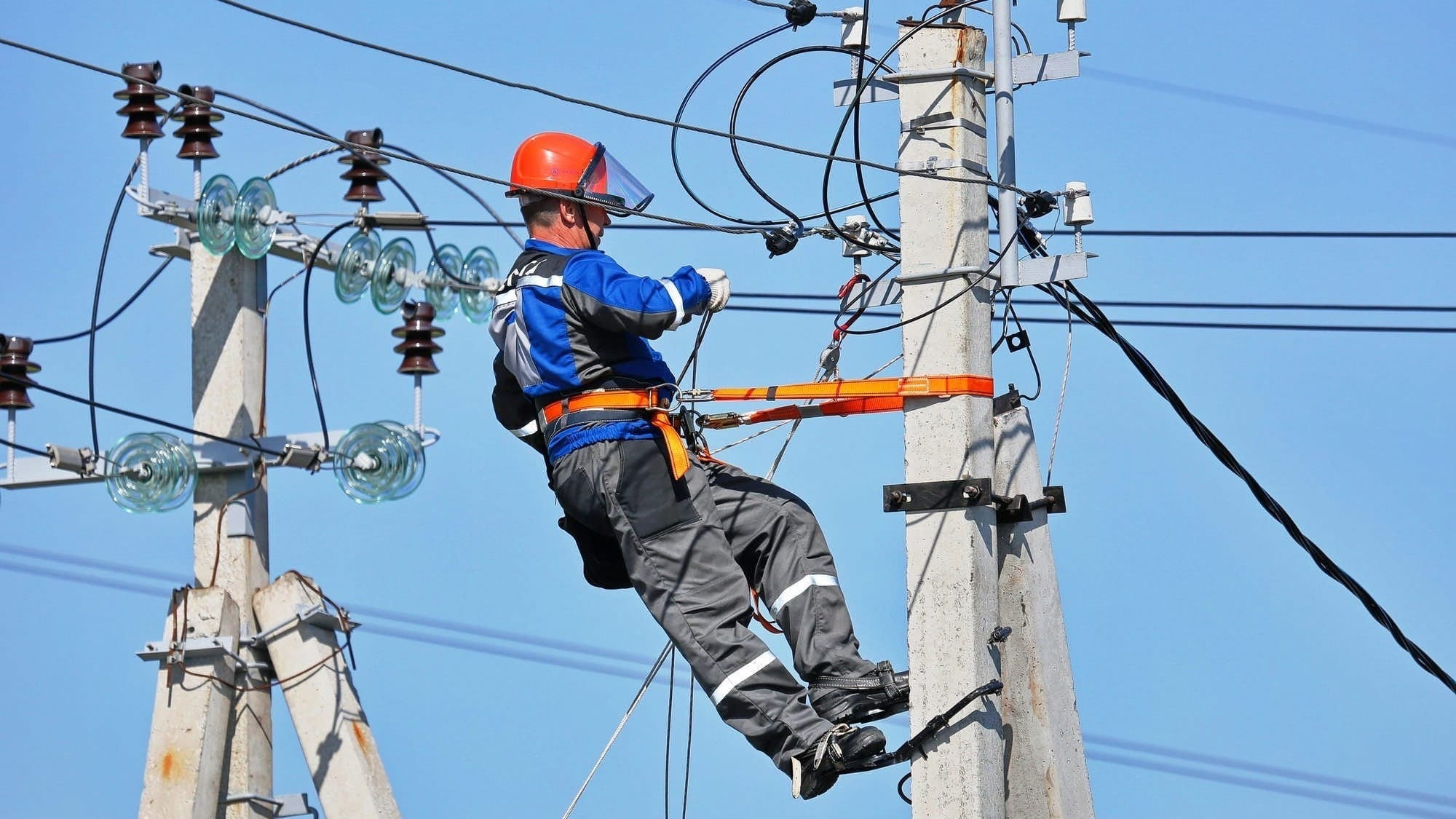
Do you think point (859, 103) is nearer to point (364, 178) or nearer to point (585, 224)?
point (585, 224)

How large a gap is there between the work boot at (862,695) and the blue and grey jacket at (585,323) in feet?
3.10

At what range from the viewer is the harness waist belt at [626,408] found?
6.49m

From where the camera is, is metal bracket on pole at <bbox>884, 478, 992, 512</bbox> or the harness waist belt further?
the harness waist belt

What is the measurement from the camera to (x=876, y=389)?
635cm

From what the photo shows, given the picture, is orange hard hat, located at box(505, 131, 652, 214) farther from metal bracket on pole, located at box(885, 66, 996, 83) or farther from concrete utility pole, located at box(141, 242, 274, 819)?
concrete utility pole, located at box(141, 242, 274, 819)

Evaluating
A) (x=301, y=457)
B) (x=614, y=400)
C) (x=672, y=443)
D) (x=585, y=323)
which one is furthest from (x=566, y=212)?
(x=301, y=457)

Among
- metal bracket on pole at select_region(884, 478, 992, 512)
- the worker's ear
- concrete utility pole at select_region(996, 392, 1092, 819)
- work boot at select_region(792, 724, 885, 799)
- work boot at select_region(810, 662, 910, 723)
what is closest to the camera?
work boot at select_region(792, 724, 885, 799)

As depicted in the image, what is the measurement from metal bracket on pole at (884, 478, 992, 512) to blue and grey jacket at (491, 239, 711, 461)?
2.65ft

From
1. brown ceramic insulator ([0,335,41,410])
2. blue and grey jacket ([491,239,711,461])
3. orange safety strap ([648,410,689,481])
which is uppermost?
brown ceramic insulator ([0,335,41,410])

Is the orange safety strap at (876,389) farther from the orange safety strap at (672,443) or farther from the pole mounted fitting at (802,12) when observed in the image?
the pole mounted fitting at (802,12)

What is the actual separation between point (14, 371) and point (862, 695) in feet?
18.4

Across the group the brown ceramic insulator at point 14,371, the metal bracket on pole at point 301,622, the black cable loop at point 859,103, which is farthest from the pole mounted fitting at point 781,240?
the brown ceramic insulator at point 14,371

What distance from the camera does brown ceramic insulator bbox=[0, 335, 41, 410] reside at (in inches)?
404

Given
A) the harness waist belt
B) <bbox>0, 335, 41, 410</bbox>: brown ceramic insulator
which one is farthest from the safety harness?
<bbox>0, 335, 41, 410</bbox>: brown ceramic insulator
